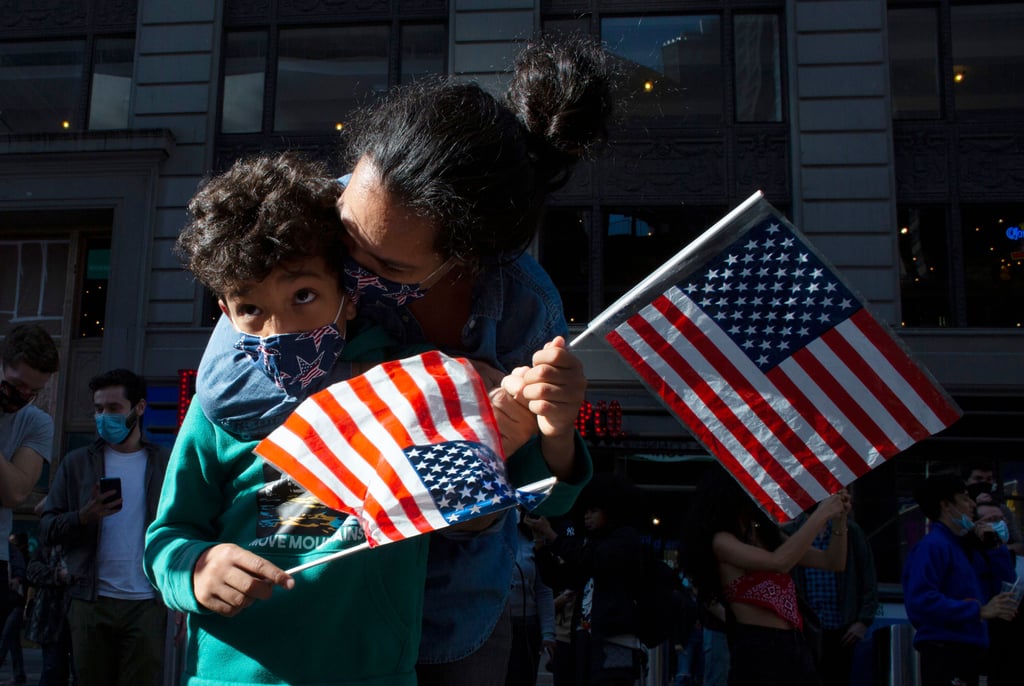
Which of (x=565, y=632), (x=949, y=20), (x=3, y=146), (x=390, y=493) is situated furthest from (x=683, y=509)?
(x=390, y=493)

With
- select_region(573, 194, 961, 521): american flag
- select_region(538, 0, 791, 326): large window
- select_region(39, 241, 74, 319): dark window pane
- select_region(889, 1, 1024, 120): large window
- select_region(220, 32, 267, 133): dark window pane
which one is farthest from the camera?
select_region(39, 241, 74, 319): dark window pane

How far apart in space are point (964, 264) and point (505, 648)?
13600mm

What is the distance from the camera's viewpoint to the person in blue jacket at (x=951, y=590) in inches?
250

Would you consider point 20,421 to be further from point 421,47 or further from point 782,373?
point 421,47

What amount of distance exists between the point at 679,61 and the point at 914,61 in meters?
3.48

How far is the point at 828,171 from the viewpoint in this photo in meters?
14.0

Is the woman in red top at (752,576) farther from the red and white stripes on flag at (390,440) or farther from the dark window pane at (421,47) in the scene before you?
the dark window pane at (421,47)

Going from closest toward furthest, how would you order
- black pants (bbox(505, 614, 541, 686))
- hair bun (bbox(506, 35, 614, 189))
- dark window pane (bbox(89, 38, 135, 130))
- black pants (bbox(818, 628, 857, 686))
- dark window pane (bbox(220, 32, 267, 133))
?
hair bun (bbox(506, 35, 614, 189)), black pants (bbox(505, 614, 541, 686)), black pants (bbox(818, 628, 857, 686)), dark window pane (bbox(220, 32, 267, 133)), dark window pane (bbox(89, 38, 135, 130))

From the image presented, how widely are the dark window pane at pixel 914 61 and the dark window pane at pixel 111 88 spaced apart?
11.9 m

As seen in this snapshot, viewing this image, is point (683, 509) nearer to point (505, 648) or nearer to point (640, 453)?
point (640, 453)

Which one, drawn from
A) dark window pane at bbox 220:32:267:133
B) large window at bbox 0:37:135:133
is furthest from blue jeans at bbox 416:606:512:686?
large window at bbox 0:37:135:133

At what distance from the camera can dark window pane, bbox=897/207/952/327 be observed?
1388 centimetres

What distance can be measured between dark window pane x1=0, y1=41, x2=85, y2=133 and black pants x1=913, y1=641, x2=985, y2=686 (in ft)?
47.9

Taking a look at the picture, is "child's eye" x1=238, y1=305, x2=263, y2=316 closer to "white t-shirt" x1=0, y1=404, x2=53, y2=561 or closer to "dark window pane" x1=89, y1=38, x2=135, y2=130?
"white t-shirt" x1=0, y1=404, x2=53, y2=561
